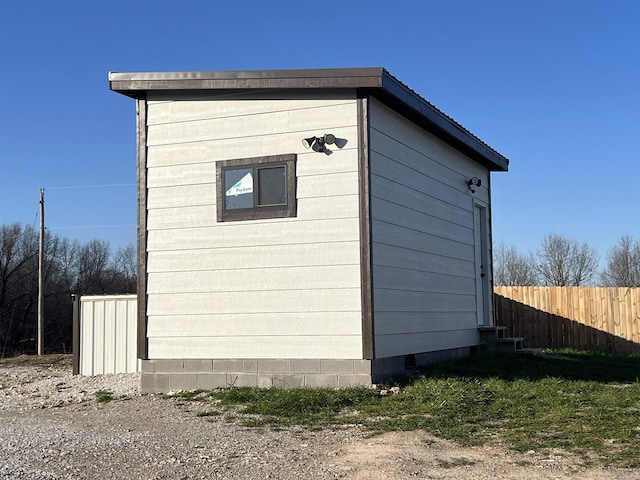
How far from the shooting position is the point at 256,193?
9.35m

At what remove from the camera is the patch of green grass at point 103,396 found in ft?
30.3

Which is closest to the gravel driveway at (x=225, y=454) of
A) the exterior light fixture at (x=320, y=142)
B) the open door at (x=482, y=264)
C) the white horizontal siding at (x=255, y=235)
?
the white horizontal siding at (x=255, y=235)

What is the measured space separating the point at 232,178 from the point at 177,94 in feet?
5.06

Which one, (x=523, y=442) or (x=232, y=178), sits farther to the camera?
(x=232, y=178)

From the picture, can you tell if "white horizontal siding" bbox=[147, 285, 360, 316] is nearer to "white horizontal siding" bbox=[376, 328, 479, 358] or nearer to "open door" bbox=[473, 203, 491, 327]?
"white horizontal siding" bbox=[376, 328, 479, 358]

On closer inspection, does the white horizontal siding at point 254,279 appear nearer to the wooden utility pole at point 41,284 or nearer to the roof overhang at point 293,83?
the roof overhang at point 293,83

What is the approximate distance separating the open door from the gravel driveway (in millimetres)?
7241

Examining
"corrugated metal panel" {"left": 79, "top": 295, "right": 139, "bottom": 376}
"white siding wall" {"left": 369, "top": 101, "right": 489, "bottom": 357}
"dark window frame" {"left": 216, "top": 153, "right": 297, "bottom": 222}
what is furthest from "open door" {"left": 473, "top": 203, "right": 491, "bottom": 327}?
"corrugated metal panel" {"left": 79, "top": 295, "right": 139, "bottom": 376}

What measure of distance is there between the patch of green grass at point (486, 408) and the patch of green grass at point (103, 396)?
1350 mm

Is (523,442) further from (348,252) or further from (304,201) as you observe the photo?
(304,201)

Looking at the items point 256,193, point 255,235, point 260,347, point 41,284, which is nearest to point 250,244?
point 255,235

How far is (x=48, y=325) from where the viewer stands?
38.7 meters

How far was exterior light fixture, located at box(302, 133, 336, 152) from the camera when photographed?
29.5 ft

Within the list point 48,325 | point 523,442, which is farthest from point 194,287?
point 48,325
